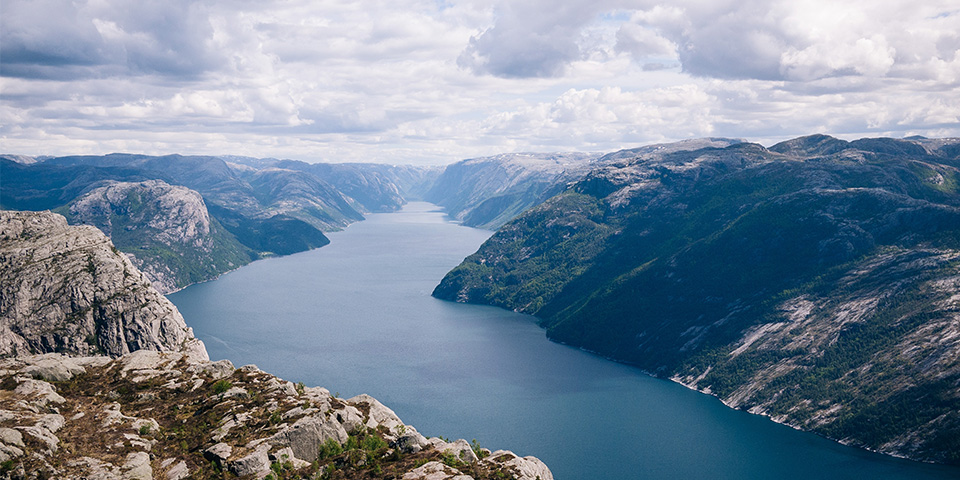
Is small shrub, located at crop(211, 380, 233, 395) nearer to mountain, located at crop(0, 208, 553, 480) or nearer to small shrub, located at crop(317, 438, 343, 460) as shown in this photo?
mountain, located at crop(0, 208, 553, 480)

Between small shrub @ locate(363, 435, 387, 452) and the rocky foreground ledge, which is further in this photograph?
small shrub @ locate(363, 435, 387, 452)

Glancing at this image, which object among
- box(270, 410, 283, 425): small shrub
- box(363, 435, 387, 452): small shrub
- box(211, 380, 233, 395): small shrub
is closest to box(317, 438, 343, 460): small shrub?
box(363, 435, 387, 452): small shrub

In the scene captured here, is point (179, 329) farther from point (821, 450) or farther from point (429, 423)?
point (821, 450)

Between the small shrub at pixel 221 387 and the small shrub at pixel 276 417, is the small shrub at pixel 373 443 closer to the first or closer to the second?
the small shrub at pixel 276 417

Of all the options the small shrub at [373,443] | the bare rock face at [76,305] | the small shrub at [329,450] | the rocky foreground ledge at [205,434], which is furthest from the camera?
the bare rock face at [76,305]

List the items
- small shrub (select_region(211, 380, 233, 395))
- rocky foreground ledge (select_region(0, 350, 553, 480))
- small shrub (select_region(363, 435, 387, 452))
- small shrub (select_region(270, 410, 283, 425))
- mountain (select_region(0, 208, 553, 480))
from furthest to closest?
small shrub (select_region(211, 380, 233, 395)) < small shrub (select_region(270, 410, 283, 425)) < small shrub (select_region(363, 435, 387, 452)) < mountain (select_region(0, 208, 553, 480)) < rocky foreground ledge (select_region(0, 350, 553, 480))

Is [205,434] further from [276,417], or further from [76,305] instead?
[76,305]

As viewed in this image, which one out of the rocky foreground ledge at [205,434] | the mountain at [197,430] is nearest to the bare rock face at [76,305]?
the mountain at [197,430]
